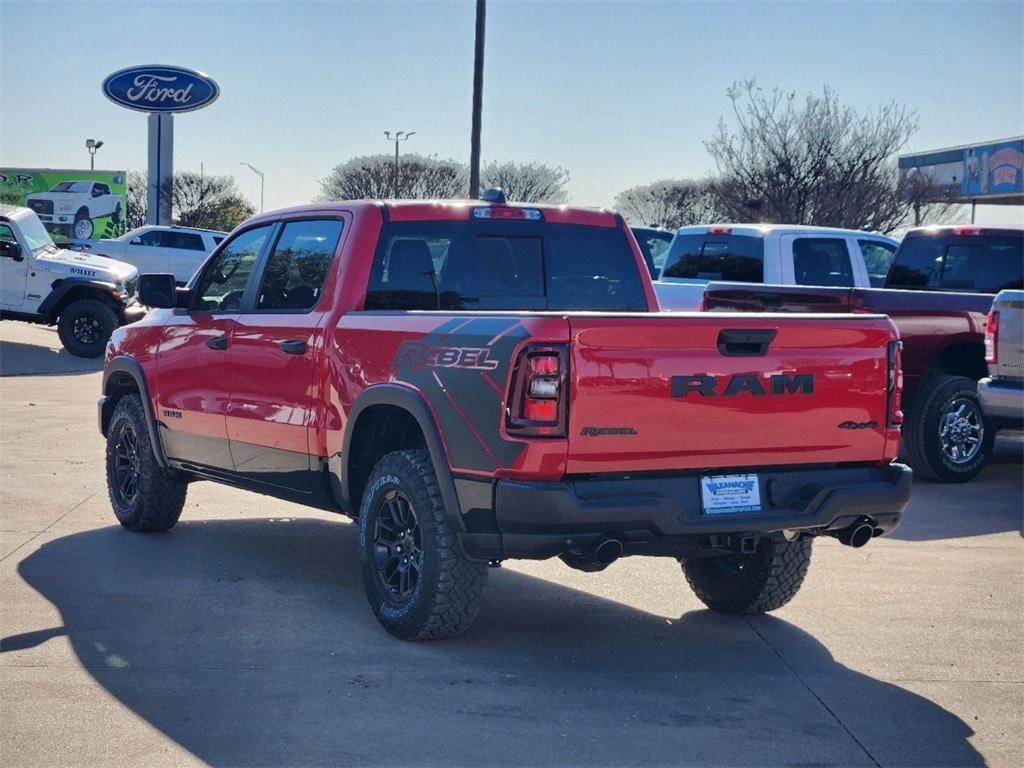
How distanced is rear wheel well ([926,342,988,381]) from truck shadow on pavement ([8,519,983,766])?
5.26 metres

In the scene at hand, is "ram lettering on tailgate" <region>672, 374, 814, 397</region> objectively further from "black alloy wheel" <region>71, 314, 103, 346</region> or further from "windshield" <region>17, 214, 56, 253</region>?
"windshield" <region>17, 214, 56, 253</region>

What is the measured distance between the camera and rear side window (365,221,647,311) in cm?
688

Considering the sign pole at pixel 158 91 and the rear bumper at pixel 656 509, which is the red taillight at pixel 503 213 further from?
the sign pole at pixel 158 91

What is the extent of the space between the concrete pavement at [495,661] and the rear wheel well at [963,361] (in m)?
2.77

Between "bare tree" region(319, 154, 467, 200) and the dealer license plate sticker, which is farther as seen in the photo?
"bare tree" region(319, 154, 467, 200)

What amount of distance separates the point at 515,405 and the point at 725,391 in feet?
Answer: 2.84

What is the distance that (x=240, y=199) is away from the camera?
56.2 m

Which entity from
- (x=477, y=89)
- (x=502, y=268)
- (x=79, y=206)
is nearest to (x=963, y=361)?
(x=502, y=268)

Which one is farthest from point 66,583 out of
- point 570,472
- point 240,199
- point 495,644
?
point 240,199

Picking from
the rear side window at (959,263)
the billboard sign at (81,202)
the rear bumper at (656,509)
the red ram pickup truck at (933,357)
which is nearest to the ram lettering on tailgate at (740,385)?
the rear bumper at (656,509)

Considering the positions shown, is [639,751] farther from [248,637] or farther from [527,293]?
[527,293]

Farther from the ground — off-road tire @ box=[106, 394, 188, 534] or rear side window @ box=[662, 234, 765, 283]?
rear side window @ box=[662, 234, 765, 283]

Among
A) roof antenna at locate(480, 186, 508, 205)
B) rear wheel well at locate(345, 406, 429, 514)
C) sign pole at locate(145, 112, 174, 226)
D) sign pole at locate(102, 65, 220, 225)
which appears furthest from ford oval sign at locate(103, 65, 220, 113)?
rear wheel well at locate(345, 406, 429, 514)

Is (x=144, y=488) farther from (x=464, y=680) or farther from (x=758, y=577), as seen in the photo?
(x=758, y=577)
